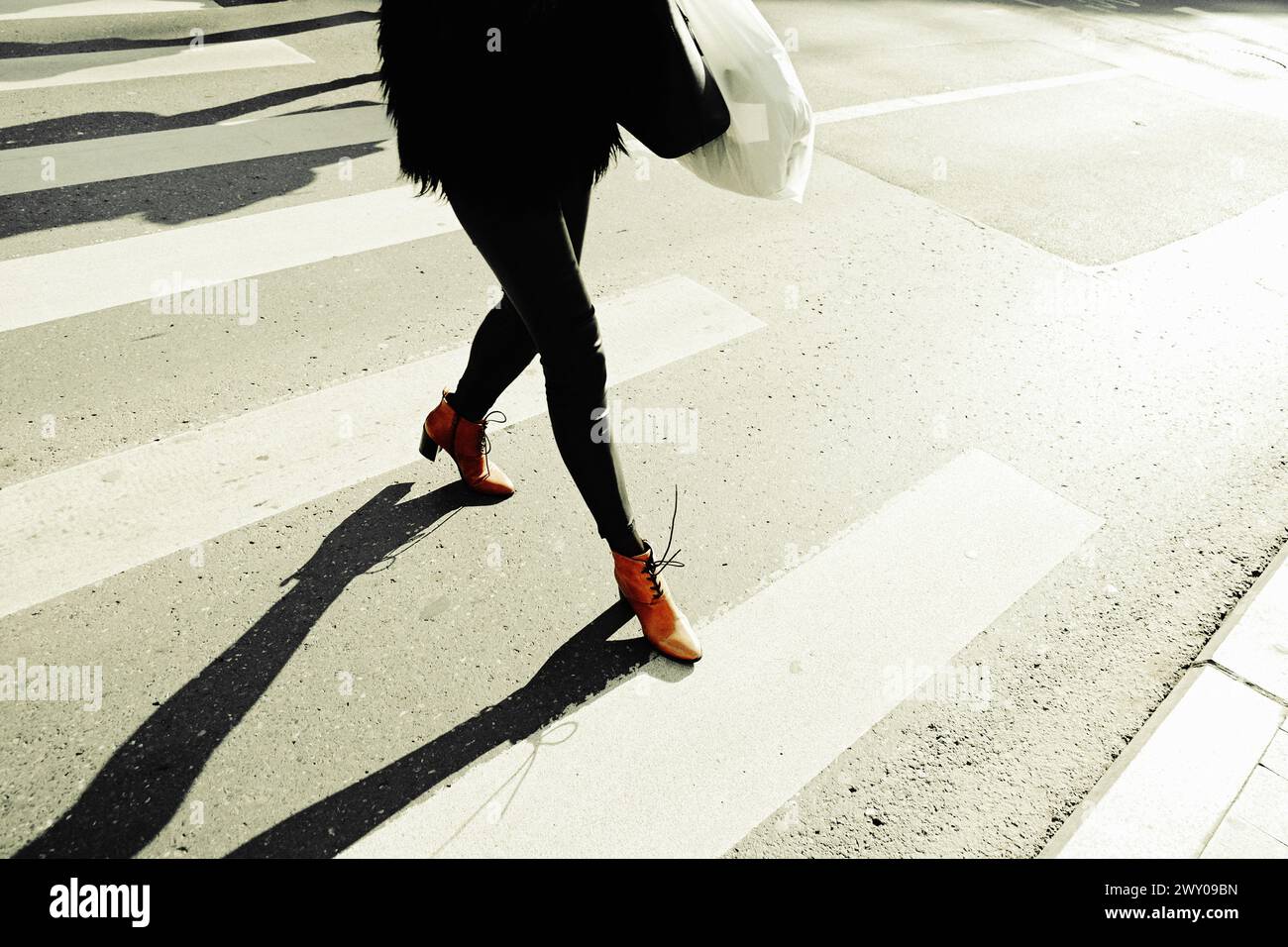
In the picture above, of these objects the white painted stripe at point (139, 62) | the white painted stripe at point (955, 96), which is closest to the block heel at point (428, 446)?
the white painted stripe at point (139, 62)

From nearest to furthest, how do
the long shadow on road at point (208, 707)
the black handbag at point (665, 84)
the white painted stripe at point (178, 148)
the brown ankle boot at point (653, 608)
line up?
the black handbag at point (665, 84) → the long shadow on road at point (208, 707) → the brown ankle boot at point (653, 608) → the white painted stripe at point (178, 148)

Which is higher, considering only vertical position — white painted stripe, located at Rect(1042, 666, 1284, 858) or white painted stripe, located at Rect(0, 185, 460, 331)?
white painted stripe, located at Rect(0, 185, 460, 331)

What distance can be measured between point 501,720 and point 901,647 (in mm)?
1220

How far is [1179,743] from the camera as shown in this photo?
8.06ft

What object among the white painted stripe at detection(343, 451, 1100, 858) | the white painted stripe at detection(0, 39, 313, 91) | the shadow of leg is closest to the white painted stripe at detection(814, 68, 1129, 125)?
the white painted stripe at detection(0, 39, 313, 91)

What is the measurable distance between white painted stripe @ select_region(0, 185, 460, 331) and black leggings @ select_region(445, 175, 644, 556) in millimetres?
2156

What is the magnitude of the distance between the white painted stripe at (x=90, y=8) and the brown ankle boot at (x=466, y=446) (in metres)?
6.73

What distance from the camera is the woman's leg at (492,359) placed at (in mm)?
2762

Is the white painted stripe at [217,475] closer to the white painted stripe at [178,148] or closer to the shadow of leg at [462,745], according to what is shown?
the shadow of leg at [462,745]

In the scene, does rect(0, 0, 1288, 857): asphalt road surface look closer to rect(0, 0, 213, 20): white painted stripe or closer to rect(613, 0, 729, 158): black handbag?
rect(613, 0, 729, 158): black handbag

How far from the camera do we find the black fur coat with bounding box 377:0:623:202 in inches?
69.6

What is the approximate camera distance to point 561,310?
84.8 inches
